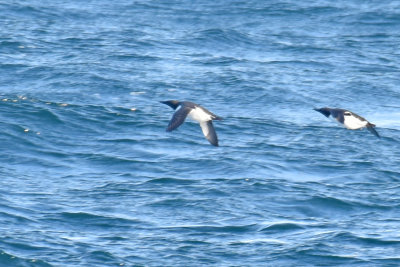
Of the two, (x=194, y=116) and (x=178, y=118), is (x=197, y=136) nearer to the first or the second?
(x=194, y=116)

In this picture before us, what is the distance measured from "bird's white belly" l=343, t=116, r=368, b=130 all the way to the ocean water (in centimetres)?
173

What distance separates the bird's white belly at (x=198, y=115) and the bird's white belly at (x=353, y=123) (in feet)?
6.17

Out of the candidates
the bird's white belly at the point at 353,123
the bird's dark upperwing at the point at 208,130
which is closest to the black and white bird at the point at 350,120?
the bird's white belly at the point at 353,123

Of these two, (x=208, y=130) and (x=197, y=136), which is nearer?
(x=208, y=130)

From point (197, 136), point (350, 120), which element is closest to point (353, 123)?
point (350, 120)

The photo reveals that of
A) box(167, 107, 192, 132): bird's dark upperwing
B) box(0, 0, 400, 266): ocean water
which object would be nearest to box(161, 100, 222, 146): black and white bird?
box(167, 107, 192, 132): bird's dark upperwing

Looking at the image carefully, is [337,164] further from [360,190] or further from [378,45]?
[378,45]

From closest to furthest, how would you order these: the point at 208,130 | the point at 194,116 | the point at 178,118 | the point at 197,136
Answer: the point at 178,118
the point at 194,116
the point at 208,130
the point at 197,136

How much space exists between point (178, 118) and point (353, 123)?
8.11 ft

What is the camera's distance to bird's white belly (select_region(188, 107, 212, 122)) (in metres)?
15.0

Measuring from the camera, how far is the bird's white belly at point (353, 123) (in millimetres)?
14930

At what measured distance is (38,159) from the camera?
1912 centimetres

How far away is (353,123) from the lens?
1506cm

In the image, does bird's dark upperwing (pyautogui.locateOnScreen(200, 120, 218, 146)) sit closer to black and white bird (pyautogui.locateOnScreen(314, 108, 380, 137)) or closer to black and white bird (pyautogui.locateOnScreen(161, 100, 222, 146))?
black and white bird (pyautogui.locateOnScreen(161, 100, 222, 146))
